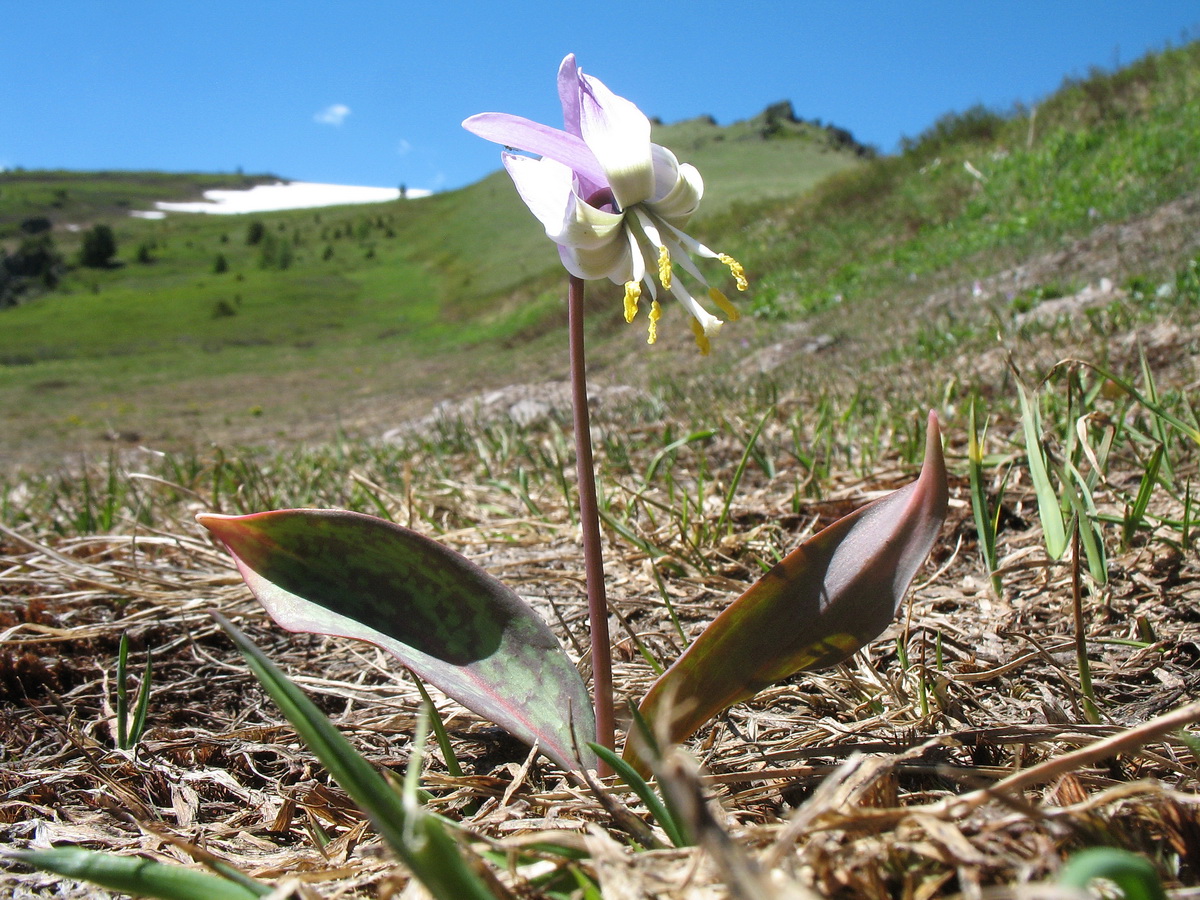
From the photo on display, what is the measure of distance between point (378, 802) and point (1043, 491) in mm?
1216

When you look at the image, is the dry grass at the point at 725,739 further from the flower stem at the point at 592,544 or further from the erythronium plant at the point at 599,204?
the erythronium plant at the point at 599,204

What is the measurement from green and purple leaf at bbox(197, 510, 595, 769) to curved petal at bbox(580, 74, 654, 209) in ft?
1.62

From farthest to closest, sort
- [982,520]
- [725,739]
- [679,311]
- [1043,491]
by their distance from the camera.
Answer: [679,311] → [982,520] → [1043,491] → [725,739]

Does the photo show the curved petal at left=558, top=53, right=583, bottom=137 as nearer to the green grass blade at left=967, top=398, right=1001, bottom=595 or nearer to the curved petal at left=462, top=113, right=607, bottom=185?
the curved petal at left=462, top=113, right=607, bottom=185

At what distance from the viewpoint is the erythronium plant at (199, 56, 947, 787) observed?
0.88 m

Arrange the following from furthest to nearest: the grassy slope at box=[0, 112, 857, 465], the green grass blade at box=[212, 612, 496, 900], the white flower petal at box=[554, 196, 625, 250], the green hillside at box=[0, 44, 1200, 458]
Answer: the grassy slope at box=[0, 112, 857, 465] < the green hillside at box=[0, 44, 1200, 458] < the white flower petal at box=[554, 196, 625, 250] < the green grass blade at box=[212, 612, 496, 900]

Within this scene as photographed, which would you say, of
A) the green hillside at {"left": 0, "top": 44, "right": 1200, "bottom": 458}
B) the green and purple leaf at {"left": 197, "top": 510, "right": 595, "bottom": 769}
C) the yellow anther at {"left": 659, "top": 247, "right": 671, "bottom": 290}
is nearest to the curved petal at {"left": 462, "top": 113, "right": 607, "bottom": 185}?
the yellow anther at {"left": 659, "top": 247, "right": 671, "bottom": 290}

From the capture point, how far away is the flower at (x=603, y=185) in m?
Answer: 0.87

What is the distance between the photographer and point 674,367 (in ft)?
25.0

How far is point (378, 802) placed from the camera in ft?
1.94

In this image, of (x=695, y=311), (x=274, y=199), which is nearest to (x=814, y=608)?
(x=695, y=311)

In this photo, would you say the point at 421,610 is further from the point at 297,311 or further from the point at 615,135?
the point at 297,311

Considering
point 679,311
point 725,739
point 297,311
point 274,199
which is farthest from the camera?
point 274,199

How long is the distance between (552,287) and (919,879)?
1612 centimetres
